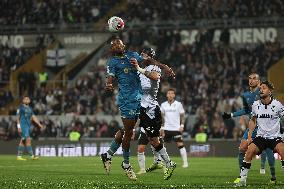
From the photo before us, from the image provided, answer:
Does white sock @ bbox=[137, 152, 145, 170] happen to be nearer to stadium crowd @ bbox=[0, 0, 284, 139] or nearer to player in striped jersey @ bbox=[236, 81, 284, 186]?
player in striped jersey @ bbox=[236, 81, 284, 186]

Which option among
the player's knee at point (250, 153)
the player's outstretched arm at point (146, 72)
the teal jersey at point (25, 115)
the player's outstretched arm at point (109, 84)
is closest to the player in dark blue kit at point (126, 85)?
the player's outstretched arm at point (109, 84)

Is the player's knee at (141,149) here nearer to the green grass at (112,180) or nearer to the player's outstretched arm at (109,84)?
the green grass at (112,180)

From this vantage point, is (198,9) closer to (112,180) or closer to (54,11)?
(54,11)

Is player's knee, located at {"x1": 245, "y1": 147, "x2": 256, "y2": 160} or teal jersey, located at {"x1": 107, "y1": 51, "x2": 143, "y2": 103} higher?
teal jersey, located at {"x1": 107, "y1": 51, "x2": 143, "y2": 103}

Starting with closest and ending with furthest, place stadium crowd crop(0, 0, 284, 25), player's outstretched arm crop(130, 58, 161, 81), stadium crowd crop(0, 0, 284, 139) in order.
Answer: player's outstretched arm crop(130, 58, 161, 81) < stadium crowd crop(0, 0, 284, 139) < stadium crowd crop(0, 0, 284, 25)

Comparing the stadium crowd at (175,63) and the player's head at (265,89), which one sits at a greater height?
the stadium crowd at (175,63)

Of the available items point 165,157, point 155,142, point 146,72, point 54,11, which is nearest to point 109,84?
point 146,72

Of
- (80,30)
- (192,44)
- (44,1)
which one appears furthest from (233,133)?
(44,1)

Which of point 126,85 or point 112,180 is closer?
point 126,85

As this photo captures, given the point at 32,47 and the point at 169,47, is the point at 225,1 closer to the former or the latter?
the point at 169,47

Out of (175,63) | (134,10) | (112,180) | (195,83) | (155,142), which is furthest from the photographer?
(134,10)

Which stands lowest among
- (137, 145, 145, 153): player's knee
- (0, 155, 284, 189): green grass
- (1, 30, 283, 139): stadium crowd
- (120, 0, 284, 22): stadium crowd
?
(0, 155, 284, 189): green grass

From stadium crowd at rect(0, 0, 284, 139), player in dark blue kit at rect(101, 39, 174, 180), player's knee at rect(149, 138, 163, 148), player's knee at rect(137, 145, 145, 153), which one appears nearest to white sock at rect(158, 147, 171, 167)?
player's knee at rect(149, 138, 163, 148)

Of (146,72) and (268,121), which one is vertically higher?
(146,72)
